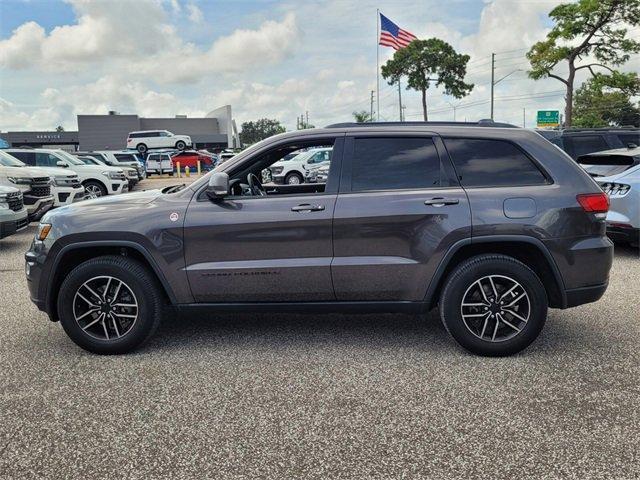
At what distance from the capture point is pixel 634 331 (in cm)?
461

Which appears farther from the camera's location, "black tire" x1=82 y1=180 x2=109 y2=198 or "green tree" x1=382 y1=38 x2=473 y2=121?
"green tree" x1=382 y1=38 x2=473 y2=121

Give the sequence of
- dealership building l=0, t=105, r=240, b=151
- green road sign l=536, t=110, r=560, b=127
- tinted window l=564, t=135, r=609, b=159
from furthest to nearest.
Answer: dealership building l=0, t=105, r=240, b=151 < green road sign l=536, t=110, r=560, b=127 < tinted window l=564, t=135, r=609, b=159

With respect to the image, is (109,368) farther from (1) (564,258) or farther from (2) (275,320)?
(1) (564,258)

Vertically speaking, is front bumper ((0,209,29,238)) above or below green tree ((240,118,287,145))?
below

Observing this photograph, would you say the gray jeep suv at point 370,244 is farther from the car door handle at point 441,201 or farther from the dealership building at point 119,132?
the dealership building at point 119,132

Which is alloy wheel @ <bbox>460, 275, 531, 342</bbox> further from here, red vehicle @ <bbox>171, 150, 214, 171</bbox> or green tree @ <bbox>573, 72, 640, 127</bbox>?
green tree @ <bbox>573, 72, 640, 127</bbox>

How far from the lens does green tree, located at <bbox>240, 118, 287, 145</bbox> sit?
127 m

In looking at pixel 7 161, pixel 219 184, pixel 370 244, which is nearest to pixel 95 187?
pixel 7 161

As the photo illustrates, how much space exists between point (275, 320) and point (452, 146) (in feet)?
7.18

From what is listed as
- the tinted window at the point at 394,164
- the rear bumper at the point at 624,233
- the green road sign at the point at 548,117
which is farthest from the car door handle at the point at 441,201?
the green road sign at the point at 548,117

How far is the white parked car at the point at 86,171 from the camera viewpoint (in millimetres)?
15508

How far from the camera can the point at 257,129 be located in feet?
431

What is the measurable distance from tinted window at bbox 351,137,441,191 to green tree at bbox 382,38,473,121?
139 feet

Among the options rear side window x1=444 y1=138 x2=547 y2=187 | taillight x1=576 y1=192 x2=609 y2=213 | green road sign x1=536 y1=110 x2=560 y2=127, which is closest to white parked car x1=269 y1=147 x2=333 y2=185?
rear side window x1=444 y1=138 x2=547 y2=187
